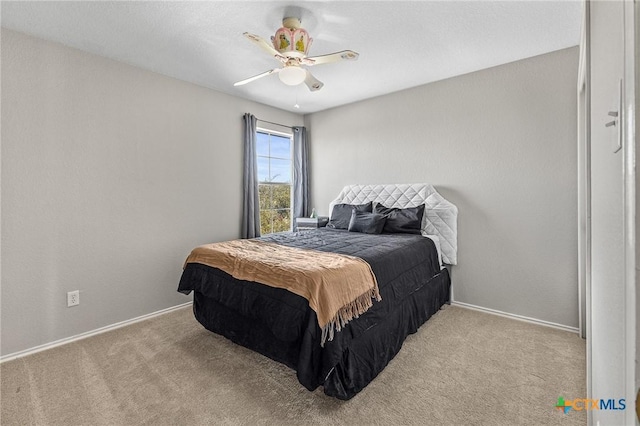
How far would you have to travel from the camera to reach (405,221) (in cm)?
346

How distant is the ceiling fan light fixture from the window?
2.19m

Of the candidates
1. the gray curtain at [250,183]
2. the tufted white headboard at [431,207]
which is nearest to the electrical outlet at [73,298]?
the gray curtain at [250,183]

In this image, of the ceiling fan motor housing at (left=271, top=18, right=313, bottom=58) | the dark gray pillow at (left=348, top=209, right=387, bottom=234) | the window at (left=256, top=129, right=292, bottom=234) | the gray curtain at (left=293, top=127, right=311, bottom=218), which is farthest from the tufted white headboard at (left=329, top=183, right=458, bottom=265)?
the ceiling fan motor housing at (left=271, top=18, right=313, bottom=58)

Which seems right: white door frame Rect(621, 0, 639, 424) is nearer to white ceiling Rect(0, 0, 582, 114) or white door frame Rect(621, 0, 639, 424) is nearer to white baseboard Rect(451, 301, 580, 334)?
white ceiling Rect(0, 0, 582, 114)

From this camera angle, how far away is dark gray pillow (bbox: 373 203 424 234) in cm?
342

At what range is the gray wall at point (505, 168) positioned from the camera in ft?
9.39

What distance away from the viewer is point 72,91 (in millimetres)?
2744

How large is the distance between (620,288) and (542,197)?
106 inches

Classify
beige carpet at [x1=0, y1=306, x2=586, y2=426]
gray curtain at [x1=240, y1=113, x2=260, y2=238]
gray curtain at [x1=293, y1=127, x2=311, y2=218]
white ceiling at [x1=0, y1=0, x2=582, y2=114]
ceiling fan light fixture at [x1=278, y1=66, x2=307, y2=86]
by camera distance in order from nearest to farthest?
beige carpet at [x1=0, y1=306, x2=586, y2=426], white ceiling at [x1=0, y1=0, x2=582, y2=114], ceiling fan light fixture at [x1=278, y1=66, x2=307, y2=86], gray curtain at [x1=240, y1=113, x2=260, y2=238], gray curtain at [x1=293, y1=127, x2=311, y2=218]

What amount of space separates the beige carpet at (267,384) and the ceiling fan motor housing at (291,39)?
8.07ft

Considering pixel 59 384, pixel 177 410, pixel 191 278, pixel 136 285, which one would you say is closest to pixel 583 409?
pixel 177 410

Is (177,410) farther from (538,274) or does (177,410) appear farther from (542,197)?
(542,197)

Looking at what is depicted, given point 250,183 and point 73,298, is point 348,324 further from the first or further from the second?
point 250,183

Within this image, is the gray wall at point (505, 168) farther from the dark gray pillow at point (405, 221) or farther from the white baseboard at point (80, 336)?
the white baseboard at point (80, 336)
